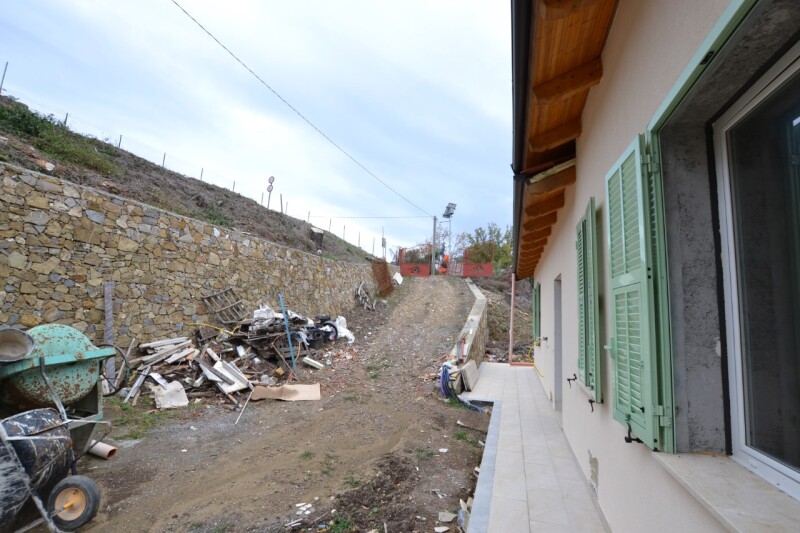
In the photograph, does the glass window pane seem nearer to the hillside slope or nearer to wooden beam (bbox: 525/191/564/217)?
wooden beam (bbox: 525/191/564/217)

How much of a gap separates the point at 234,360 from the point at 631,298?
788 centimetres

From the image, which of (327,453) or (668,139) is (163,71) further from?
(668,139)

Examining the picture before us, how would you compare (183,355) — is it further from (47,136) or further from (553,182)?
(47,136)

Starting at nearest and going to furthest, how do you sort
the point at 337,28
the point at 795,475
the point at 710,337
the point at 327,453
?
1. the point at 795,475
2. the point at 710,337
3. the point at 327,453
4. the point at 337,28

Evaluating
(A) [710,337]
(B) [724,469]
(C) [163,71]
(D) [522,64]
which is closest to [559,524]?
(B) [724,469]

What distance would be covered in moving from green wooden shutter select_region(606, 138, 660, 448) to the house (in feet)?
0.03

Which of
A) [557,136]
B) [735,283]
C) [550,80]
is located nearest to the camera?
[735,283]

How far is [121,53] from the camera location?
8.05 metres

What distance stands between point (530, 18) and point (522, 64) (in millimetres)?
366

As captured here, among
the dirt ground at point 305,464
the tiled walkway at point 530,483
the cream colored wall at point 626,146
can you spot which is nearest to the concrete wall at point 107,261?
the dirt ground at point 305,464

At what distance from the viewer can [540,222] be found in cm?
620

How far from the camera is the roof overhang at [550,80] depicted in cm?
201

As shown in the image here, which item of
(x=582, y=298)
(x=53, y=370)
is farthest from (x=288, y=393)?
(x=582, y=298)

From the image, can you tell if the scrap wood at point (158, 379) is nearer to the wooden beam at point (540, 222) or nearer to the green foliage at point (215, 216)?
the wooden beam at point (540, 222)
